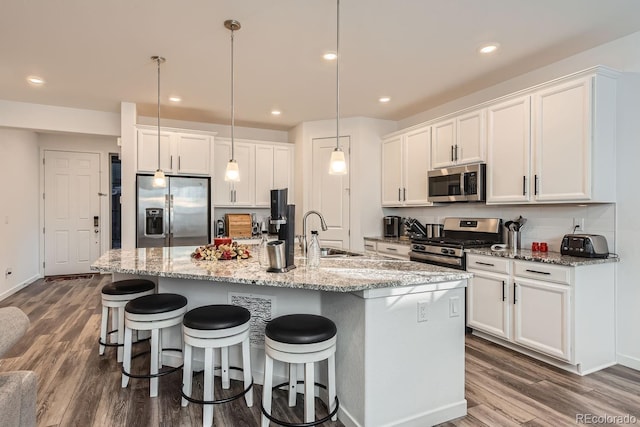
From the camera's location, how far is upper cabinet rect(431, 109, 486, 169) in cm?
372

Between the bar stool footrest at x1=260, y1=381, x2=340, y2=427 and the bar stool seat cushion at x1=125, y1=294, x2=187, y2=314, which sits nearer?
the bar stool footrest at x1=260, y1=381, x2=340, y2=427

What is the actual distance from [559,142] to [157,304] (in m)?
3.42

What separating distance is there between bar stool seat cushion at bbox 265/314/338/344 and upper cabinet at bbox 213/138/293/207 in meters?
3.55

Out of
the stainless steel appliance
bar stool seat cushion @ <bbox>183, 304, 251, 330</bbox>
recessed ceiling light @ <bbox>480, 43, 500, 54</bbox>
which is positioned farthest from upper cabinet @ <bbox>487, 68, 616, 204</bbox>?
bar stool seat cushion @ <bbox>183, 304, 251, 330</bbox>

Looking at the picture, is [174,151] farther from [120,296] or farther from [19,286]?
[19,286]

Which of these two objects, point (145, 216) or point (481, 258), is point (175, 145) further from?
point (481, 258)

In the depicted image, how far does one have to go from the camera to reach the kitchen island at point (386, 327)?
190 cm

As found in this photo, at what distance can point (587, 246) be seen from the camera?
9.32 ft

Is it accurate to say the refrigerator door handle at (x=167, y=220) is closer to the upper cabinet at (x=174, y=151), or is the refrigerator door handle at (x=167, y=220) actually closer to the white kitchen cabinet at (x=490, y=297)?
the upper cabinet at (x=174, y=151)

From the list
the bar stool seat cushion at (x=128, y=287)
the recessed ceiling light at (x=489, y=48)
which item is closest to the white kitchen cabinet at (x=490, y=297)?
the recessed ceiling light at (x=489, y=48)

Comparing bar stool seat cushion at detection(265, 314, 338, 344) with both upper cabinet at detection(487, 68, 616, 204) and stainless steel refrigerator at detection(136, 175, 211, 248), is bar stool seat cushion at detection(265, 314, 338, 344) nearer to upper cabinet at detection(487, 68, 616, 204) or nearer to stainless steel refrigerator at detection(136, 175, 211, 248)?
upper cabinet at detection(487, 68, 616, 204)

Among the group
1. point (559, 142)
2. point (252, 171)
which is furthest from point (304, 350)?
point (252, 171)

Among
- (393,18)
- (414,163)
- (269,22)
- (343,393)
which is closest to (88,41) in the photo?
(269,22)

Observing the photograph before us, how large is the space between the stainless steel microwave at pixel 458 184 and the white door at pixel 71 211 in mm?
5914
